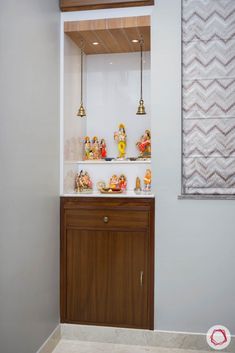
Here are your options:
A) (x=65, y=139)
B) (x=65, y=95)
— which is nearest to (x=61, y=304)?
(x=65, y=139)

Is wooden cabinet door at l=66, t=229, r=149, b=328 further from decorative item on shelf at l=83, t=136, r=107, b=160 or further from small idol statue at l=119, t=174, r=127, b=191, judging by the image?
decorative item on shelf at l=83, t=136, r=107, b=160

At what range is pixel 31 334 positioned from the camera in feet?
7.86

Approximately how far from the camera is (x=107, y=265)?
9.55ft

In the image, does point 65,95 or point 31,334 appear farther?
point 65,95

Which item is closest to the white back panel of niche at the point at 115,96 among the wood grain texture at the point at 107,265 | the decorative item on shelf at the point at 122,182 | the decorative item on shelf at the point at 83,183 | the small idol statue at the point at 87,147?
the small idol statue at the point at 87,147

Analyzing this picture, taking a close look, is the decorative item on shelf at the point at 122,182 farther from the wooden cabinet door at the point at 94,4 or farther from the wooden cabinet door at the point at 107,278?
the wooden cabinet door at the point at 94,4

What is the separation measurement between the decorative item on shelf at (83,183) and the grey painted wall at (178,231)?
70 centimetres

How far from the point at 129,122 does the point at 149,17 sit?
0.95 m

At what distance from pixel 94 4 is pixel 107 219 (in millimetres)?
1637

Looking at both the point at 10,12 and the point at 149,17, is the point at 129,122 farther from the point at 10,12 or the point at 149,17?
the point at 10,12

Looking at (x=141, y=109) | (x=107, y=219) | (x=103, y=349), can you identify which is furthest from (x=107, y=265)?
(x=141, y=109)

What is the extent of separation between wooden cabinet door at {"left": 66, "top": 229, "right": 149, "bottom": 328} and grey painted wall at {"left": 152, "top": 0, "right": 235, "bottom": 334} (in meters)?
0.14

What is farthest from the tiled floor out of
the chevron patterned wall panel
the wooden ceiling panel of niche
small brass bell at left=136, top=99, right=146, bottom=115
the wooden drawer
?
the wooden ceiling panel of niche

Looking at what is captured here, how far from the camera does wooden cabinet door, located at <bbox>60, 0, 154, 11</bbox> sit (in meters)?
2.83
